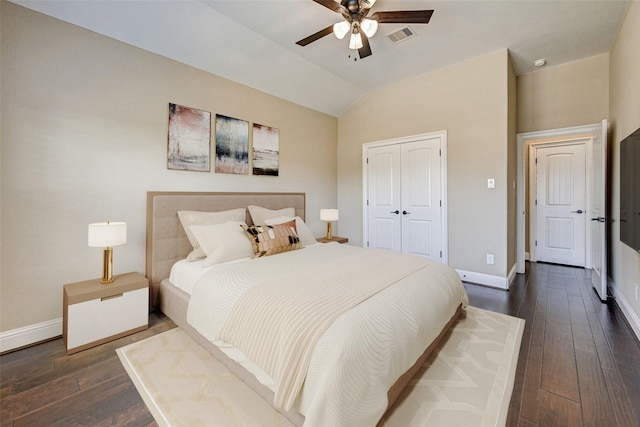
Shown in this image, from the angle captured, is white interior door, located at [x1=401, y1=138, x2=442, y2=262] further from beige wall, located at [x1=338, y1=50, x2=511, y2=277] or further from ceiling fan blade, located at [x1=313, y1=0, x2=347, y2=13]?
ceiling fan blade, located at [x1=313, y1=0, x2=347, y2=13]

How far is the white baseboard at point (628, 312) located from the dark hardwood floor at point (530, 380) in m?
0.06

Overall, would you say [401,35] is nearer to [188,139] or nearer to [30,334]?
[188,139]

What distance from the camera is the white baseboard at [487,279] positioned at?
3.38 meters

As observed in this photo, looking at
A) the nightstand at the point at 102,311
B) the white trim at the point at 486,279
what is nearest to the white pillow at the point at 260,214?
the nightstand at the point at 102,311

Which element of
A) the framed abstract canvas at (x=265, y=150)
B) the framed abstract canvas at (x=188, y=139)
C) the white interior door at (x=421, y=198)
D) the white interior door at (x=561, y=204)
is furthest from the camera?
the white interior door at (x=561, y=204)

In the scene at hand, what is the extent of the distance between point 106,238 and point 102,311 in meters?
0.59

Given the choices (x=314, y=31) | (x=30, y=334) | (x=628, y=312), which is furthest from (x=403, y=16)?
(x=30, y=334)

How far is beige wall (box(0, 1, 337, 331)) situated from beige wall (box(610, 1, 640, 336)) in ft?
13.7

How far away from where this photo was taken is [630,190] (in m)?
2.21

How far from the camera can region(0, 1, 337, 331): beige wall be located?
2049mm

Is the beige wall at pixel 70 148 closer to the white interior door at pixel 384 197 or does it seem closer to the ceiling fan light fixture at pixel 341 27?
the ceiling fan light fixture at pixel 341 27

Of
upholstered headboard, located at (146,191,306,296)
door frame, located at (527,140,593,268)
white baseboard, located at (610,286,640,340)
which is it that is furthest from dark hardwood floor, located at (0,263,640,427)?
door frame, located at (527,140,593,268)

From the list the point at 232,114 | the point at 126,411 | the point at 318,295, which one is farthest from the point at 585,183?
the point at 126,411

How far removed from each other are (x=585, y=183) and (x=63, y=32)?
688 centimetres
